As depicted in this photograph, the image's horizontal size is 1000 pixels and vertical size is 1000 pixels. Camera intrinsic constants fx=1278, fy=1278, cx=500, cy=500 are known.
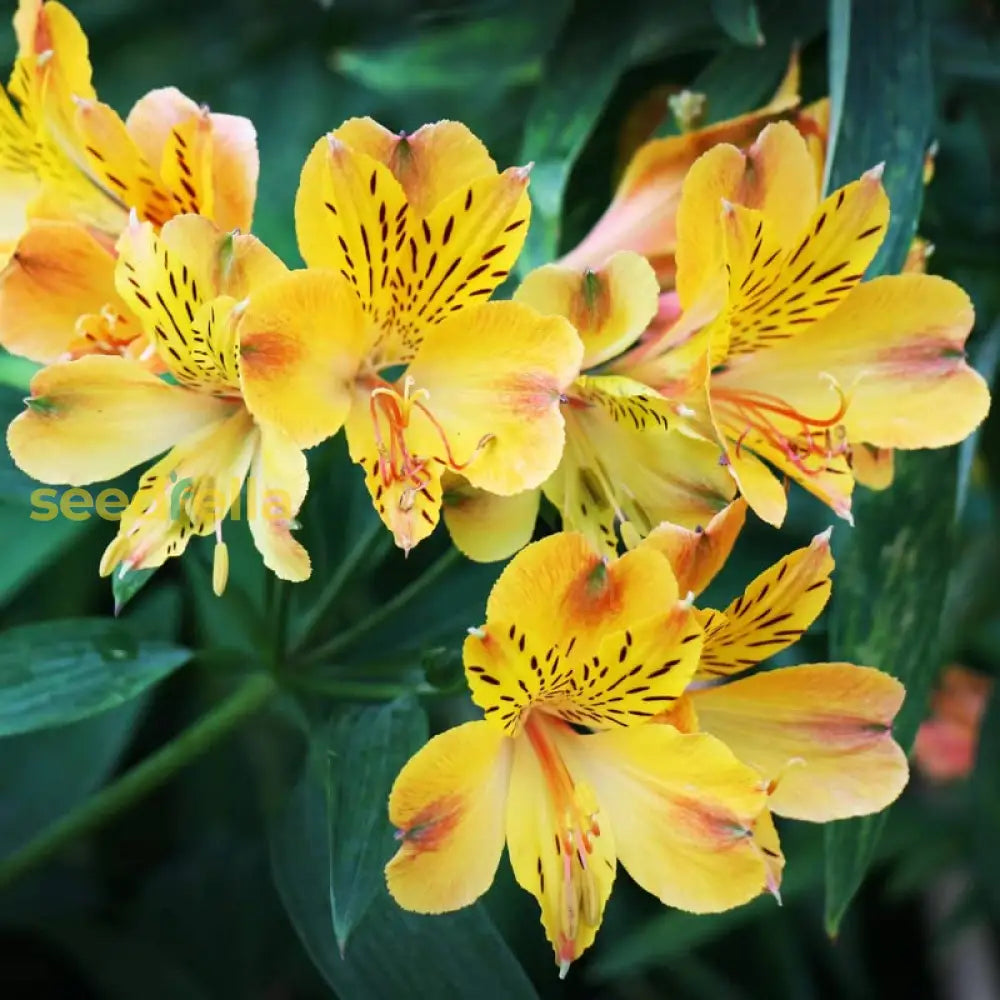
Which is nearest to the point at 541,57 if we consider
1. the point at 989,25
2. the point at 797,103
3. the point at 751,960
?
the point at 797,103

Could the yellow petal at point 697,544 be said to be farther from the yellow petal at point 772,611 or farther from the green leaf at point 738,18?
the green leaf at point 738,18

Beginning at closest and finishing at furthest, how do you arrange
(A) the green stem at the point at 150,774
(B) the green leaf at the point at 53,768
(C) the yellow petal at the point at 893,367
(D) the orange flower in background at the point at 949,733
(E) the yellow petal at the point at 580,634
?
(E) the yellow petal at the point at 580,634
(C) the yellow petal at the point at 893,367
(A) the green stem at the point at 150,774
(B) the green leaf at the point at 53,768
(D) the orange flower in background at the point at 949,733

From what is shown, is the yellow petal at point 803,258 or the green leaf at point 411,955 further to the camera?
the green leaf at point 411,955

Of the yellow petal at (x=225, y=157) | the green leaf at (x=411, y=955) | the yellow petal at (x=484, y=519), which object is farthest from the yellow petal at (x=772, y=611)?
the yellow petal at (x=225, y=157)

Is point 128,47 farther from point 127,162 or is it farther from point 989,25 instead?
point 989,25

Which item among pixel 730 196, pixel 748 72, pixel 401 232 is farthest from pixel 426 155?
pixel 748 72

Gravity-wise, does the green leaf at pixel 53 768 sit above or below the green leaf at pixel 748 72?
below
